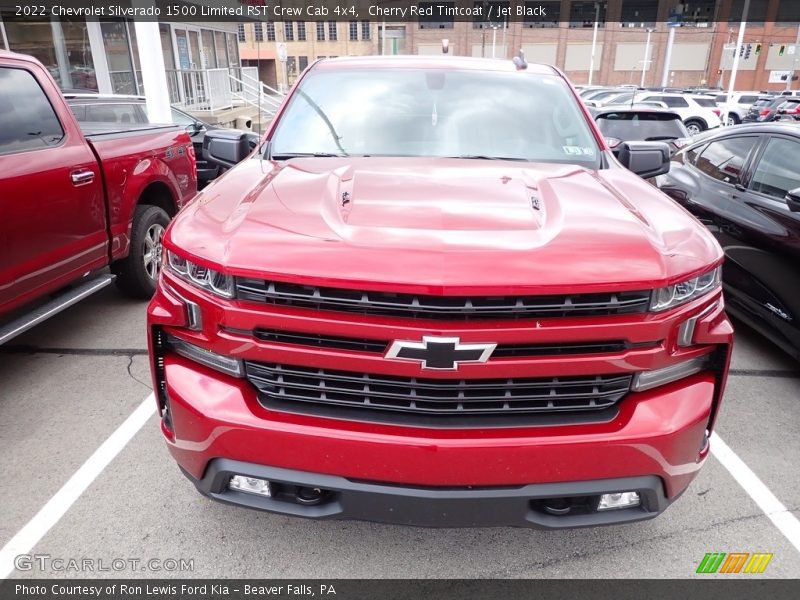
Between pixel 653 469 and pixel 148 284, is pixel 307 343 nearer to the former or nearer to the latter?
pixel 653 469

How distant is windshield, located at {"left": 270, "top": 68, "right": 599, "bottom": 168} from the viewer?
308cm

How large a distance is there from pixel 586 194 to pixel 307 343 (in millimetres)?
1284

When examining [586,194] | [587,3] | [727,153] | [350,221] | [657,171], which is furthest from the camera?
[587,3]

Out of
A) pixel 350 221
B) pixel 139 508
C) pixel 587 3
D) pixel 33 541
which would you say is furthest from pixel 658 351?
pixel 587 3

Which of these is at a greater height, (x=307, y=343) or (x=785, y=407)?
(x=307, y=343)

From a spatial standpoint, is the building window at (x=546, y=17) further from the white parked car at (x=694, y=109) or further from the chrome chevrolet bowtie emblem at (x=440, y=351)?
the chrome chevrolet bowtie emblem at (x=440, y=351)

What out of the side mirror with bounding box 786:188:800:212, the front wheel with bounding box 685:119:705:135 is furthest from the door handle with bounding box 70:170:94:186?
the front wheel with bounding box 685:119:705:135

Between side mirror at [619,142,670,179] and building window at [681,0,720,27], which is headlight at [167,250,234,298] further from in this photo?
building window at [681,0,720,27]

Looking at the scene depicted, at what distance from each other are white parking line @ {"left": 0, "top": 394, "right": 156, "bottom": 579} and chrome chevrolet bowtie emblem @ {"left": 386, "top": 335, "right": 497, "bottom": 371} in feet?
6.12

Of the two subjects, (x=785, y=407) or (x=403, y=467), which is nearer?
(x=403, y=467)

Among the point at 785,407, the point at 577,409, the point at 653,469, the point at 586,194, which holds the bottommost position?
the point at 785,407

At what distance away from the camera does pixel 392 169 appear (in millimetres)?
2668

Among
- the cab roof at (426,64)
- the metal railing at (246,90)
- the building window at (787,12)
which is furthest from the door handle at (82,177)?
the building window at (787,12)

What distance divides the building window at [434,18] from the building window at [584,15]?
1373 centimetres
